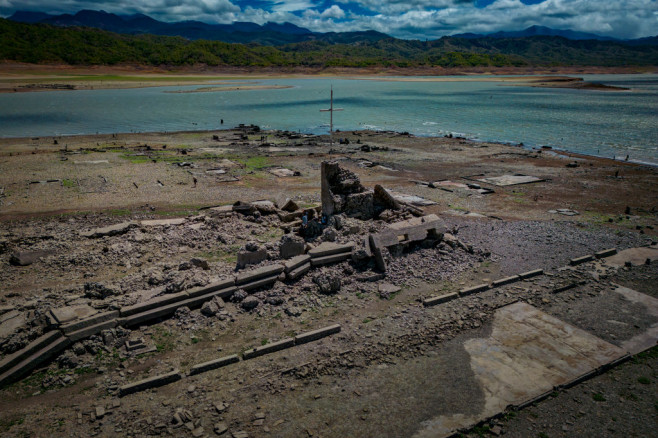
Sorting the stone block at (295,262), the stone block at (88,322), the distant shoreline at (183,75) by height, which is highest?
the distant shoreline at (183,75)

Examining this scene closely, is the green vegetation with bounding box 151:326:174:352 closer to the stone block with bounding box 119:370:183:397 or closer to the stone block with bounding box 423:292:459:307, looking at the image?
the stone block with bounding box 119:370:183:397

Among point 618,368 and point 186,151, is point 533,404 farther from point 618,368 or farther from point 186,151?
point 186,151

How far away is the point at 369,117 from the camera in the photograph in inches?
2415

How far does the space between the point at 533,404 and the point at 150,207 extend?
1788 cm

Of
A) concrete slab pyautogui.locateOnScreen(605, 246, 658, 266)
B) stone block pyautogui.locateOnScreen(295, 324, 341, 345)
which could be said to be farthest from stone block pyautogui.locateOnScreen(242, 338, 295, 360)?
concrete slab pyautogui.locateOnScreen(605, 246, 658, 266)

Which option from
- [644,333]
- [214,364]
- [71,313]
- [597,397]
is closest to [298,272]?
[214,364]

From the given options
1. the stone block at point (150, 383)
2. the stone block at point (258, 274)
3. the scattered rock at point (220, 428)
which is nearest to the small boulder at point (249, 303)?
the stone block at point (258, 274)

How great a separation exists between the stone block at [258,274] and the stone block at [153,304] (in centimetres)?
145

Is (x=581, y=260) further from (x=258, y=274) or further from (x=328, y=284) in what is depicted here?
(x=258, y=274)

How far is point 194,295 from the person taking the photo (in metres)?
10.8

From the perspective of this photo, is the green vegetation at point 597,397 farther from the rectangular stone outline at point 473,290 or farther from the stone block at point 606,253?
the stone block at point 606,253

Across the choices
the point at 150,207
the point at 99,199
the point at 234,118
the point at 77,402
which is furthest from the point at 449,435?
the point at 234,118

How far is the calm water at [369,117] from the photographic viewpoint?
45.2 metres

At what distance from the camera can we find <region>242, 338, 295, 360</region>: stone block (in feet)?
29.6
